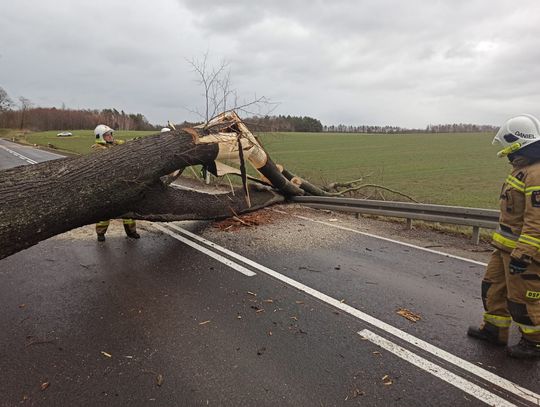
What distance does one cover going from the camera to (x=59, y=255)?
562cm

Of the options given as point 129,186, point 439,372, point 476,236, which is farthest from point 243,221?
point 439,372

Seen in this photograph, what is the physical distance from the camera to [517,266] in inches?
114

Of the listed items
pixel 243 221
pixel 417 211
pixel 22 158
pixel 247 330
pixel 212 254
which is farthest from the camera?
pixel 22 158

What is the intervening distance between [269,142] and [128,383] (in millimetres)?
6047

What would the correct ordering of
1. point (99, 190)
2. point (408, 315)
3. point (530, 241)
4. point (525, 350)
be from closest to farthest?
point (530, 241) → point (525, 350) → point (408, 315) → point (99, 190)

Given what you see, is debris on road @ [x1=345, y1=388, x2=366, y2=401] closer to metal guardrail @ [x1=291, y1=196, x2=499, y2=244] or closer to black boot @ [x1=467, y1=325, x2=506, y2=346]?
black boot @ [x1=467, y1=325, x2=506, y2=346]

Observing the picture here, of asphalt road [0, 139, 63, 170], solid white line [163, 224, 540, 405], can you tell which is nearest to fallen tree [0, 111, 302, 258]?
solid white line [163, 224, 540, 405]

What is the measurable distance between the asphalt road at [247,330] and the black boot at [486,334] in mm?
90

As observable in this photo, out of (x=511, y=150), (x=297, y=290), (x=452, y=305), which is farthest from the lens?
(x=297, y=290)

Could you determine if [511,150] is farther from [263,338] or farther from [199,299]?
[199,299]

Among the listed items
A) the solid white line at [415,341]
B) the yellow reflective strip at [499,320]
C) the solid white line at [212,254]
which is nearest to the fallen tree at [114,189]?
the solid white line at [212,254]

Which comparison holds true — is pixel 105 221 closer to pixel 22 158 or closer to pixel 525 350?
pixel 525 350

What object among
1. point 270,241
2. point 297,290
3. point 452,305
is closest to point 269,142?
point 270,241

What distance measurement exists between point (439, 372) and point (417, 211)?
180 inches
